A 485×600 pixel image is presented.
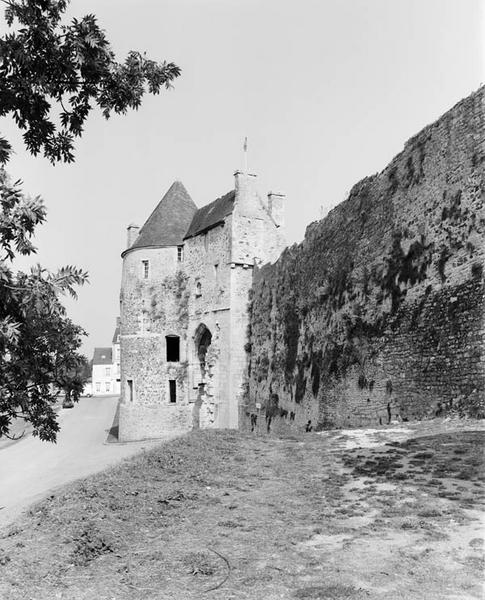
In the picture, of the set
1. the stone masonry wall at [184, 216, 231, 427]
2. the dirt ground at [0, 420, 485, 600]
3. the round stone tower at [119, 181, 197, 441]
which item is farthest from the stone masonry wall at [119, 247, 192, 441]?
the dirt ground at [0, 420, 485, 600]

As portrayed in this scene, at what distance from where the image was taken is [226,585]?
561 centimetres

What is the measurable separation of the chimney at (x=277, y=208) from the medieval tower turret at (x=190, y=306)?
0.06 meters

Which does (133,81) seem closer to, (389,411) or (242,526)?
(242,526)

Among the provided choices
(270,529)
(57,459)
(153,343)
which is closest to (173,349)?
(153,343)

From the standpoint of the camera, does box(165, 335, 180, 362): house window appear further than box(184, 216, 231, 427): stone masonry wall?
Yes

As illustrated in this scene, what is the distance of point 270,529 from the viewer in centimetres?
712

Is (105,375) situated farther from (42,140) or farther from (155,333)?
(42,140)

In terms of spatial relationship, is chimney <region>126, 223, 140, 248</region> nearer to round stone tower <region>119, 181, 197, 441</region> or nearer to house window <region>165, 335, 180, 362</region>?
round stone tower <region>119, 181, 197, 441</region>

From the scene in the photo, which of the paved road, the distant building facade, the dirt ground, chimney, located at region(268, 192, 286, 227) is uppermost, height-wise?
chimney, located at region(268, 192, 286, 227)

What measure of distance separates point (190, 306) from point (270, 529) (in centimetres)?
2760

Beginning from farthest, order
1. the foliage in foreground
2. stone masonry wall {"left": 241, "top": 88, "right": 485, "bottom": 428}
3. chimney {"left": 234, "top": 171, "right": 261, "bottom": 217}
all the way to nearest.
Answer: chimney {"left": 234, "top": 171, "right": 261, "bottom": 217}
stone masonry wall {"left": 241, "top": 88, "right": 485, "bottom": 428}
the foliage in foreground

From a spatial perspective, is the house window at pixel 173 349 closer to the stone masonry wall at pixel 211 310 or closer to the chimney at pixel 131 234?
the stone masonry wall at pixel 211 310

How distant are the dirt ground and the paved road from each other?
2.05m

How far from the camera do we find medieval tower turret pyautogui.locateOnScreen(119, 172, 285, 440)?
30.8 meters
